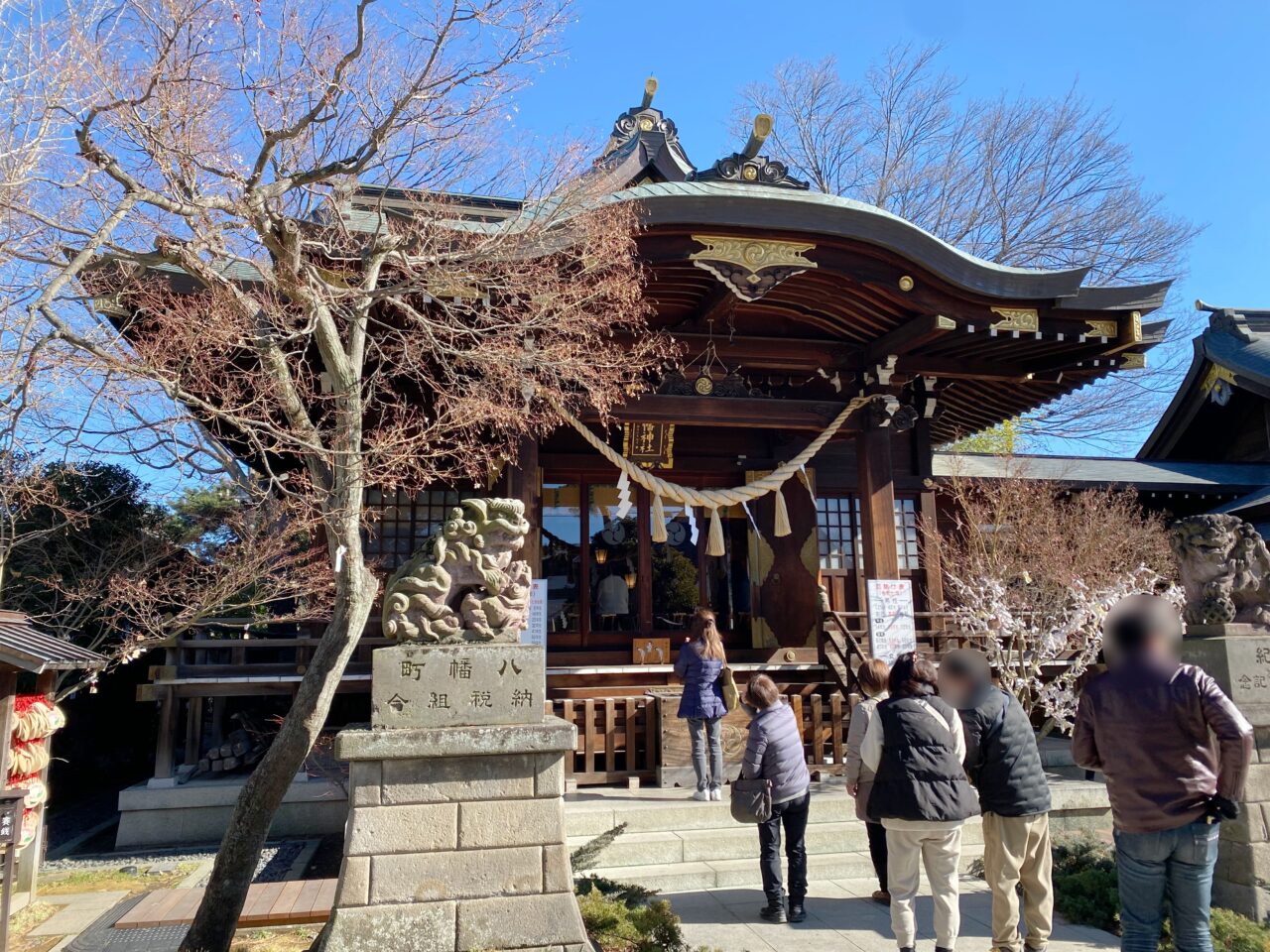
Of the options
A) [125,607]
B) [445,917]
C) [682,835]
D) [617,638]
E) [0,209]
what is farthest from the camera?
[617,638]

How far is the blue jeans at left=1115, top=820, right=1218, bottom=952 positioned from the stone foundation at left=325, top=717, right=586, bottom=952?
2378 millimetres

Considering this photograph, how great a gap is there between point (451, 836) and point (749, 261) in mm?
5925

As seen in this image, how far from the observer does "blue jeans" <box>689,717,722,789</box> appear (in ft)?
24.3

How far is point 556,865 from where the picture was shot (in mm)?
3867

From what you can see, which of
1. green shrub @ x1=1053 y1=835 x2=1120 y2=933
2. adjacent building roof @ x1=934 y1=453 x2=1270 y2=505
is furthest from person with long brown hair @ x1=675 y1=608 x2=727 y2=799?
adjacent building roof @ x1=934 y1=453 x2=1270 y2=505

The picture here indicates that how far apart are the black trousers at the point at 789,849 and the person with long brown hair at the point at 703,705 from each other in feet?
6.91

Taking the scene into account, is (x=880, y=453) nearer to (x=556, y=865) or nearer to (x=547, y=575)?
(x=547, y=575)

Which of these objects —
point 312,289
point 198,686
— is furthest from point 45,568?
point 312,289

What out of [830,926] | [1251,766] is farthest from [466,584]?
[1251,766]

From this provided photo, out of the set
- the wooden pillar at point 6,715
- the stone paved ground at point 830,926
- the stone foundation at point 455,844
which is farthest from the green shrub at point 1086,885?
the wooden pillar at point 6,715

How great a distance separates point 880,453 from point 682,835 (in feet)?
16.5

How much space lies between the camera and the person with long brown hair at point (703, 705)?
7.45 metres

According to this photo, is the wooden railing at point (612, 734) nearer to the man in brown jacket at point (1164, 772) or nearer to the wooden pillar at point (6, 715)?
the wooden pillar at point (6, 715)

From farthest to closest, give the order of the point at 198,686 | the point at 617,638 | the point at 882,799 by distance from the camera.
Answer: the point at 617,638 < the point at 198,686 < the point at 882,799
